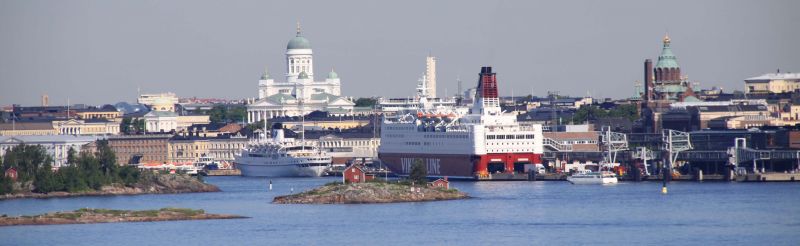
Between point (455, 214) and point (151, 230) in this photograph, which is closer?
point (151, 230)

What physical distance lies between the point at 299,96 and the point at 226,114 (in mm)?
7690

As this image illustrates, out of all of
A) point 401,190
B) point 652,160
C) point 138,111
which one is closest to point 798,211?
point 401,190

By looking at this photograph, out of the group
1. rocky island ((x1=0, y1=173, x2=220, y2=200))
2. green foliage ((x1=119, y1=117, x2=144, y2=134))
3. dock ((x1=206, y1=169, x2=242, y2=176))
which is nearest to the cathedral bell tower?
green foliage ((x1=119, y1=117, x2=144, y2=134))

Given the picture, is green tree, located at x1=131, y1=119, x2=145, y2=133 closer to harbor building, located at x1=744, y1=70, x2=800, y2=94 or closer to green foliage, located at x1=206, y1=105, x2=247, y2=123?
green foliage, located at x1=206, y1=105, x2=247, y2=123

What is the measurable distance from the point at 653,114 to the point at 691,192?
39.2 meters

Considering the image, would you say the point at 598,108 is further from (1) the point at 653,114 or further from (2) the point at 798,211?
(2) the point at 798,211

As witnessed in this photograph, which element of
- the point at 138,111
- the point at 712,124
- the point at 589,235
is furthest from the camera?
the point at 138,111

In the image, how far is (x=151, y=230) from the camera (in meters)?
70.6

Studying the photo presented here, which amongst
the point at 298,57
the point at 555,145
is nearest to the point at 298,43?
the point at 298,57

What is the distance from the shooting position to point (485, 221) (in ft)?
239

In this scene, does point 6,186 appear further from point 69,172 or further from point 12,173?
point 69,172

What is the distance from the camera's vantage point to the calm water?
66375mm

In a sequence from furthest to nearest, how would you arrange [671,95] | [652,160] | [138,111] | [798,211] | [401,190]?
[138,111], [671,95], [652,160], [401,190], [798,211]

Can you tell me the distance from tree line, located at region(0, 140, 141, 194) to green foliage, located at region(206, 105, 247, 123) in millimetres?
82234
